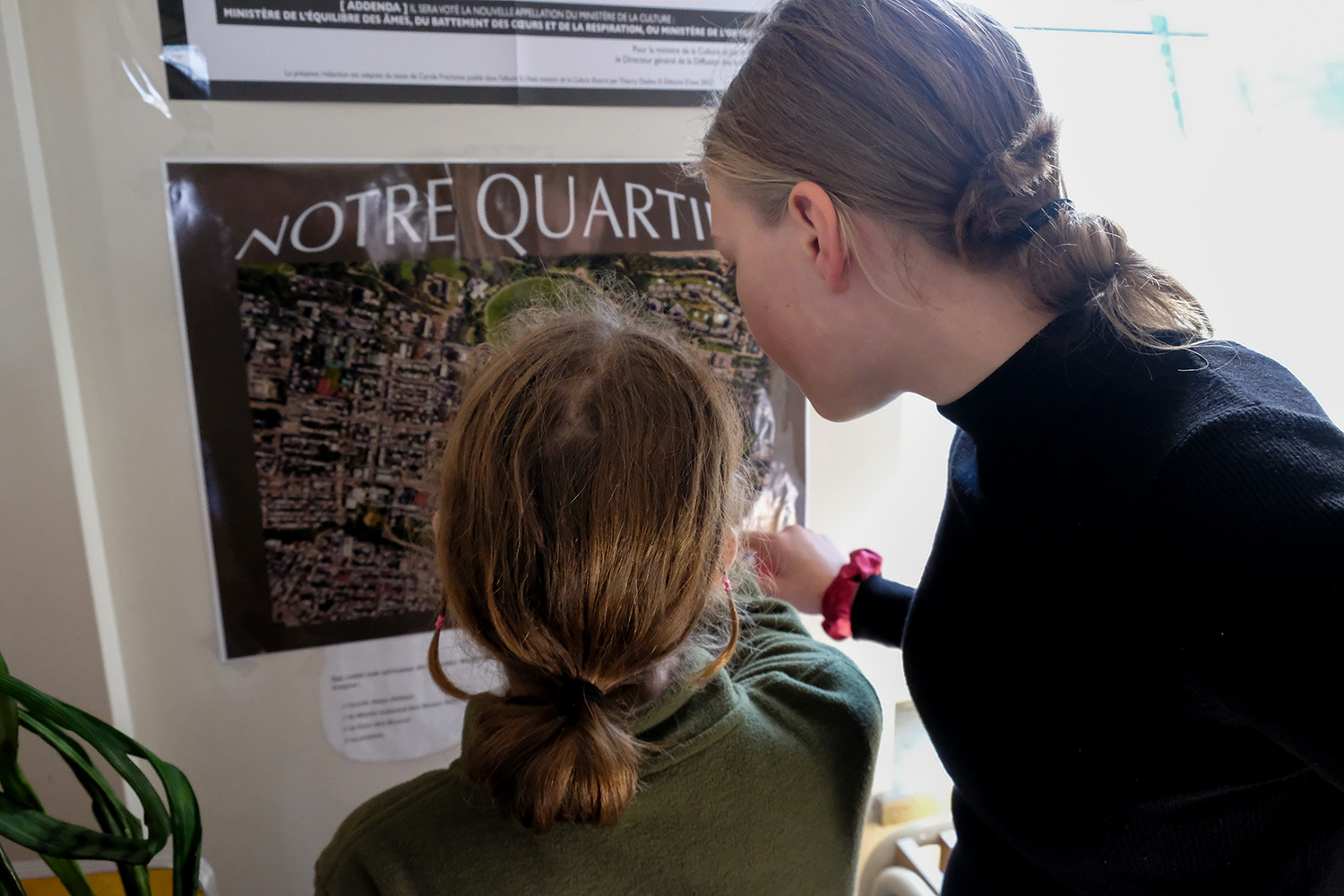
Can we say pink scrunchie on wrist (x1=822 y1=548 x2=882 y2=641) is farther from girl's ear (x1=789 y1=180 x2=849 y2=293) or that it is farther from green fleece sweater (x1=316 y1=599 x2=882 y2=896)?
girl's ear (x1=789 y1=180 x2=849 y2=293)

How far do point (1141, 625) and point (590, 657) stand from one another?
36 cm

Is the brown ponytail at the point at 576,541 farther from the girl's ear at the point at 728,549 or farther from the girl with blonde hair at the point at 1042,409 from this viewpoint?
the girl with blonde hair at the point at 1042,409

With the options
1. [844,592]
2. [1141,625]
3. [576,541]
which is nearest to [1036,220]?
[1141,625]

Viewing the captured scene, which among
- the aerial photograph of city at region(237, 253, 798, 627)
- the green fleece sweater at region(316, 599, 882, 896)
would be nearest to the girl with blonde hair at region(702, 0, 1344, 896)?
the green fleece sweater at region(316, 599, 882, 896)

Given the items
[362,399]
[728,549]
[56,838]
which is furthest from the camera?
[362,399]

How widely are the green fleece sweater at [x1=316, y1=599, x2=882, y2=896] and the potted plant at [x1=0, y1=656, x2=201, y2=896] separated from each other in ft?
0.36

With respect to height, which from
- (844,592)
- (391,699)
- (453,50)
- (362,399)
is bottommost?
(391,699)

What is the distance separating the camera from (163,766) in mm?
610

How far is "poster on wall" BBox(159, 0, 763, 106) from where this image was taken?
0.79 m

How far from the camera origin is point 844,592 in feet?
3.08

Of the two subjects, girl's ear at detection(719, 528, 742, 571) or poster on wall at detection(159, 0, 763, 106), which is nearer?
girl's ear at detection(719, 528, 742, 571)

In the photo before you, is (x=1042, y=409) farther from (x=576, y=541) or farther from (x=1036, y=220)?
(x=576, y=541)

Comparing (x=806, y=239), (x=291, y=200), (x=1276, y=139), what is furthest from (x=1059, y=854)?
(x=1276, y=139)

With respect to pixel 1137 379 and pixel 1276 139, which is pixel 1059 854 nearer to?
pixel 1137 379
